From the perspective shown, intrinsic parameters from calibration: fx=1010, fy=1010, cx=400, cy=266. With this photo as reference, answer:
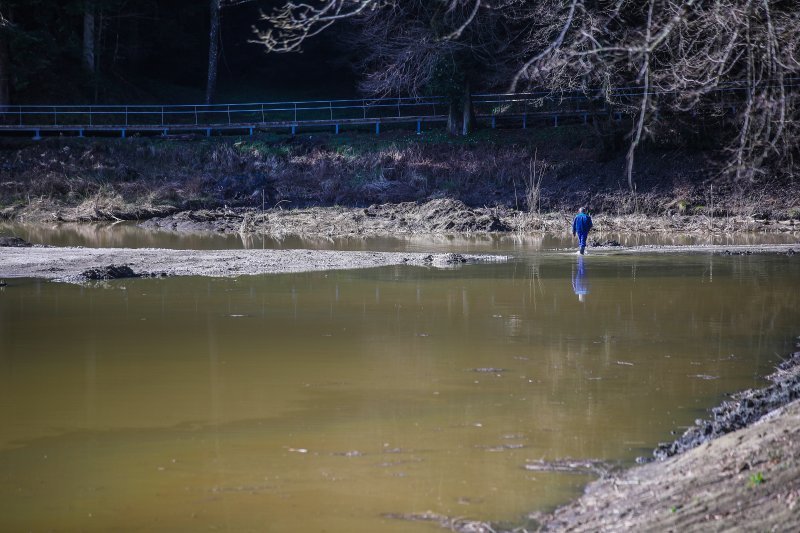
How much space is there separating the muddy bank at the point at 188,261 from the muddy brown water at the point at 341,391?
175 cm

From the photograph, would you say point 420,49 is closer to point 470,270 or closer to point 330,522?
point 470,270

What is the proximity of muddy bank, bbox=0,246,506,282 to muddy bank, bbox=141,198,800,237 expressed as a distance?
976 centimetres

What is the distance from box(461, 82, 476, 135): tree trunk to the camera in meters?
45.5

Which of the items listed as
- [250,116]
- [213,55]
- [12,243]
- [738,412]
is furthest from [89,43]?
[738,412]

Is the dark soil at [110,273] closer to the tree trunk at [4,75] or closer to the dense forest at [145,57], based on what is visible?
the dense forest at [145,57]

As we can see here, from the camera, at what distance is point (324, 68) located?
62.5 metres

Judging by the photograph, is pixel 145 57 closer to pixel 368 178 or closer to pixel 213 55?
pixel 213 55

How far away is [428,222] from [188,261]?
14.5 meters

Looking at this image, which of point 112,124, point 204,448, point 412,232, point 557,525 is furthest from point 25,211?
point 557,525

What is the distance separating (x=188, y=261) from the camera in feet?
77.4

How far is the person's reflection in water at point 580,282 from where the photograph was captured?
742 inches

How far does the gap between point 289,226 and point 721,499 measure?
103ft

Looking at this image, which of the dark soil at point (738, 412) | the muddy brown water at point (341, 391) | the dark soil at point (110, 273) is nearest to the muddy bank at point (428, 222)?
the dark soil at point (110, 273)

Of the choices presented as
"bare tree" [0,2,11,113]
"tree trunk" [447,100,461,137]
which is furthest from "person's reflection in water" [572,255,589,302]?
"bare tree" [0,2,11,113]
